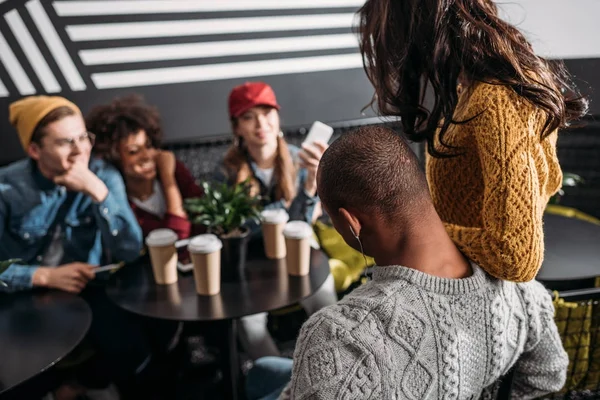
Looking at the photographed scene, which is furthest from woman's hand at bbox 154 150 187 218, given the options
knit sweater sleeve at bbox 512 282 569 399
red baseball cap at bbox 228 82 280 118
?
knit sweater sleeve at bbox 512 282 569 399

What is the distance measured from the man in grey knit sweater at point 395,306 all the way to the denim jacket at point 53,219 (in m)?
1.36

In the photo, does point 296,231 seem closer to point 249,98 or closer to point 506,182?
point 249,98

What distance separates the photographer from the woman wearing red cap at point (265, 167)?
237 centimetres

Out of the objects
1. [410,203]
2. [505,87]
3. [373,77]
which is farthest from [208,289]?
[505,87]

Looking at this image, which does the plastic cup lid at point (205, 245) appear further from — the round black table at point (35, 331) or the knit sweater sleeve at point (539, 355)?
the knit sweater sleeve at point (539, 355)

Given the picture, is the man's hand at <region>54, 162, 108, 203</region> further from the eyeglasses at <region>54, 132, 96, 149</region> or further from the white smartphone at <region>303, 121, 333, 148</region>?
the white smartphone at <region>303, 121, 333, 148</region>

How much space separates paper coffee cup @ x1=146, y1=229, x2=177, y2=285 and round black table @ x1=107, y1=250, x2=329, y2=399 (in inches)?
1.3

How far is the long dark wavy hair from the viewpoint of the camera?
1.12 m

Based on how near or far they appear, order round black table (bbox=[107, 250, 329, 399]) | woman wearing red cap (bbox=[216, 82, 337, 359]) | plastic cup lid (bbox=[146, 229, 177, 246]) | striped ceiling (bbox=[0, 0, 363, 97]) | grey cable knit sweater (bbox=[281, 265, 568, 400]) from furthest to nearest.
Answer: striped ceiling (bbox=[0, 0, 363, 97])
woman wearing red cap (bbox=[216, 82, 337, 359])
plastic cup lid (bbox=[146, 229, 177, 246])
round black table (bbox=[107, 250, 329, 399])
grey cable knit sweater (bbox=[281, 265, 568, 400])

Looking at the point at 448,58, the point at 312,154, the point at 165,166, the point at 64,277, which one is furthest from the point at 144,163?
the point at 448,58

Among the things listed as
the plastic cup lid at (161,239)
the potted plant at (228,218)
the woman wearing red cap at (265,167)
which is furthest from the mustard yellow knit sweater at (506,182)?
the woman wearing red cap at (265,167)

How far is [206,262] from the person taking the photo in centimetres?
178

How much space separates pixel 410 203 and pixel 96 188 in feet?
4.89

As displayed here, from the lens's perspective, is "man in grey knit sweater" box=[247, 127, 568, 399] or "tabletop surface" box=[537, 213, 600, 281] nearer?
"man in grey knit sweater" box=[247, 127, 568, 399]
